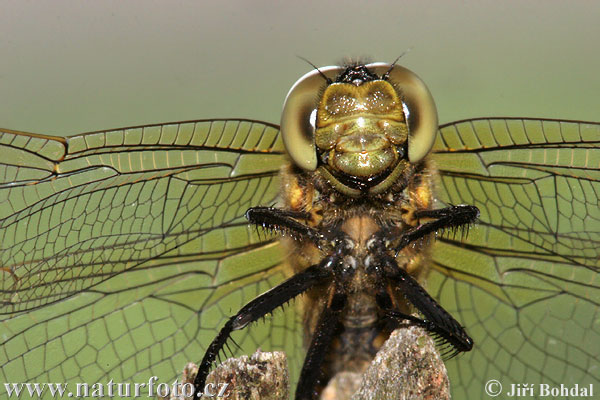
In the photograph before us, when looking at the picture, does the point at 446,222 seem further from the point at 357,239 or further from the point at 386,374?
the point at 386,374

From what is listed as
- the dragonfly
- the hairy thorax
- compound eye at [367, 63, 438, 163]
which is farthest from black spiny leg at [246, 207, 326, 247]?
compound eye at [367, 63, 438, 163]

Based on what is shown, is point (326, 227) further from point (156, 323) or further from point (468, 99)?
point (468, 99)

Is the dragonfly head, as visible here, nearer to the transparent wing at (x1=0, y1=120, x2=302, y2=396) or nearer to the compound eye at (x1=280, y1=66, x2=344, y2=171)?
the compound eye at (x1=280, y1=66, x2=344, y2=171)

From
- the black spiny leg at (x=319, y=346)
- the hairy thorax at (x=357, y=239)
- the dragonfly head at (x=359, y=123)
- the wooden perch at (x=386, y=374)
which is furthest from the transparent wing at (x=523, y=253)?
the wooden perch at (x=386, y=374)

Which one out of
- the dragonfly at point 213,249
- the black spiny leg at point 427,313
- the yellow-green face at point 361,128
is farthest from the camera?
the dragonfly at point 213,249

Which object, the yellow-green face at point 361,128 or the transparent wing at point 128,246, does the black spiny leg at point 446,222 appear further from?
the transparent wing at point 128,246
